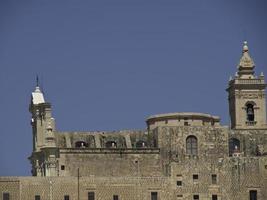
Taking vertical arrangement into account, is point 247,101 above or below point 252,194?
above

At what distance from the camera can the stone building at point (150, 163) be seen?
12938 cm

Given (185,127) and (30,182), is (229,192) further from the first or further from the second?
(30,182)

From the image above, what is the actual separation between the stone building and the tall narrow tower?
7 cm

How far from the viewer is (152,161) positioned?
13350 cm

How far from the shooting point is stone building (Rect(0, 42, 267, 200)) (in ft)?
424

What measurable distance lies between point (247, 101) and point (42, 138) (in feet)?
56.1

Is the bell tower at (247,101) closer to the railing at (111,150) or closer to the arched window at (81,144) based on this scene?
the railing at (111,150)

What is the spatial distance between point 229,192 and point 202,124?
6.12 m

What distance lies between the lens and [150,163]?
134 metres

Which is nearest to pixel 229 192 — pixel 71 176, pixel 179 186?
pixel 179 186

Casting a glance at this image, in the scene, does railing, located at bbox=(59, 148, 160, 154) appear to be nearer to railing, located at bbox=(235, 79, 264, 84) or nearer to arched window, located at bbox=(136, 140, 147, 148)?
arched window, located at bbox=(136, 140, 147, 148)

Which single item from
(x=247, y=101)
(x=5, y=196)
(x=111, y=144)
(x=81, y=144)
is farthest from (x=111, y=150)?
(x=247, y=101)

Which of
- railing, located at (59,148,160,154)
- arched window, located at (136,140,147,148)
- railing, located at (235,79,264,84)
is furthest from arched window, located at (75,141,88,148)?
railing, located at (235,79,264,84)

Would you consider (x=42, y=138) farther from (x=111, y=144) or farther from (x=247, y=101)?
(x=247, y=101)
